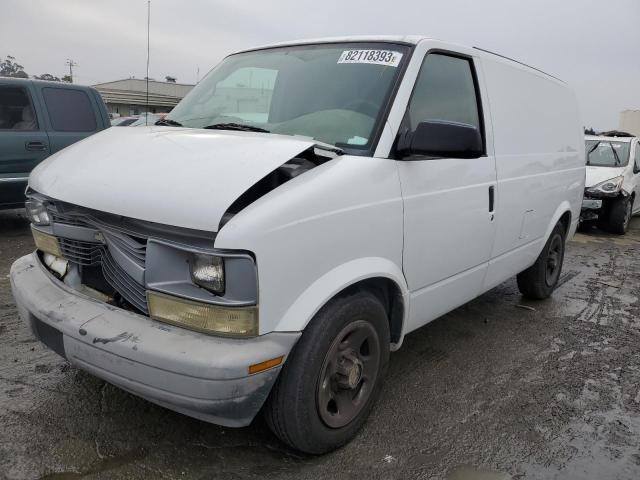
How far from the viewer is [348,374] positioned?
2.49m

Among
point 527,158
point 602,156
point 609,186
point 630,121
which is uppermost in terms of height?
point 630,121

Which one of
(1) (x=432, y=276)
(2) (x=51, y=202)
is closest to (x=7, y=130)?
(2) (x=51, y=202)

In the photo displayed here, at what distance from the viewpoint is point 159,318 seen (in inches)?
85.4

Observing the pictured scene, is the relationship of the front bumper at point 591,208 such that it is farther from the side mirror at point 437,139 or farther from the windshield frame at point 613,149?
the side mirror at point 437,139

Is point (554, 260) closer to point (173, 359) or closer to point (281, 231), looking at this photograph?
point (281, 231)

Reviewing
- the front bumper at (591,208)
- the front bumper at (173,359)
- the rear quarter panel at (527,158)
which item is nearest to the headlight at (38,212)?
the front bumper at (173,359)

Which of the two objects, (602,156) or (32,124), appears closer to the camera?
(32,124)

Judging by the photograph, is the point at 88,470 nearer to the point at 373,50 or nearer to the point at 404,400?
the point at 404,400

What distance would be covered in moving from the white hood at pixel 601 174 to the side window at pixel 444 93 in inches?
288

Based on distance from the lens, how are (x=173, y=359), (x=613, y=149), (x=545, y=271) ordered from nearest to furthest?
1. (x=173, y=359)
2. (x=545, y=271)
3. (x=613, y=149)

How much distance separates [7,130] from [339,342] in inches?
228

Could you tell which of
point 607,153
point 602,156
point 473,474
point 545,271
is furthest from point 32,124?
point 607,153

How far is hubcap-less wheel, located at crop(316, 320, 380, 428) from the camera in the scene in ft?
7.94

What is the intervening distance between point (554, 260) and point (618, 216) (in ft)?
17.0
